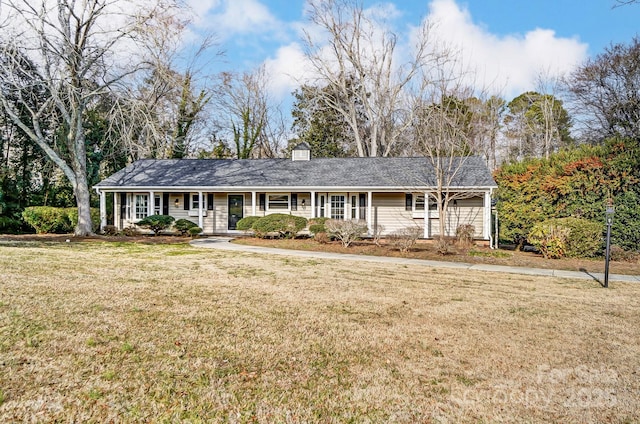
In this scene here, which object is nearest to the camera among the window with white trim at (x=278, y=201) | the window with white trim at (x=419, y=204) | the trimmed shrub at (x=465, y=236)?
the trimmed shrub at (x=465, y=236)

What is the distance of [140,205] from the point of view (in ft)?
65.9

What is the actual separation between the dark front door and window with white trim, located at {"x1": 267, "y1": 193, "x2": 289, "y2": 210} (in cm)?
143

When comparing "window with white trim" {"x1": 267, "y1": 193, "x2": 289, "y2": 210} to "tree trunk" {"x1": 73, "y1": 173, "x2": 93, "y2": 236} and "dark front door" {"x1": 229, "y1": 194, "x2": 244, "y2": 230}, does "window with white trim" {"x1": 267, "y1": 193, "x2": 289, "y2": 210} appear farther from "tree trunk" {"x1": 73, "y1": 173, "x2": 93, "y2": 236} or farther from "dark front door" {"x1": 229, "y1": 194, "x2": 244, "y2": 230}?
"tree trunk" {"x1": 73, "y1": 173, "x2": 93, "y2": 236}

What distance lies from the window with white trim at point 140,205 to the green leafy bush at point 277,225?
6.83 meters

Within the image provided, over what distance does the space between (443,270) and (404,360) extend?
20.8 feet

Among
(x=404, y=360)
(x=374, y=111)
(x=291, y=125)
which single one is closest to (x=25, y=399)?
(x=404, y=360)

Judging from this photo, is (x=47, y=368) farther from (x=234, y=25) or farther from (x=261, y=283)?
(x=234, y=25)

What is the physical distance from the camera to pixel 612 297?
7.18m

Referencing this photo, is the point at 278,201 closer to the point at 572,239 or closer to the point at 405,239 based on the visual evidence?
the point at 405,239

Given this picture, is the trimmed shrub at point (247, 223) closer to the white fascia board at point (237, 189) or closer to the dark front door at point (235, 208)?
the white fascia board at point (237, 189)

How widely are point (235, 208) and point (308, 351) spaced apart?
53.4ft

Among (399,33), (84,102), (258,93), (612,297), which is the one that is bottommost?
(612,297)

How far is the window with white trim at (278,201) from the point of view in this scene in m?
19.4

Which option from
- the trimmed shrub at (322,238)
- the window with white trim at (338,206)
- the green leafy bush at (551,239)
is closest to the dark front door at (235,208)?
the window with white trim at (338,206)
